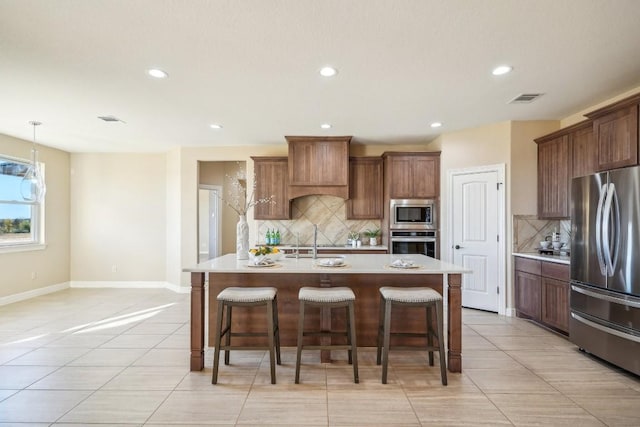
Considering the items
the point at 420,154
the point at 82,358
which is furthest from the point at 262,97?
the point at 82,358

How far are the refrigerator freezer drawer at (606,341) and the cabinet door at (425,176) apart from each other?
2518mm

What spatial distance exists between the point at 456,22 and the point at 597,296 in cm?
269

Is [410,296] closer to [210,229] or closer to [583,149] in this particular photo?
[583,149]

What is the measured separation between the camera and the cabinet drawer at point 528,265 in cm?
407

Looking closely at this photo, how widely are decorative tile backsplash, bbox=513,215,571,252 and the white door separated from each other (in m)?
0.18

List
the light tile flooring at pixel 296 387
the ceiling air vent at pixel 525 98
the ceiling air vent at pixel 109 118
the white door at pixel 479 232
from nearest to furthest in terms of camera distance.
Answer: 1. the light tile flooring at pixel 296 387
2. the ceiling air vent at pixel 525 98
3. the ceiling air vent at pixel 109 118
4. the white door at pixel 479 232

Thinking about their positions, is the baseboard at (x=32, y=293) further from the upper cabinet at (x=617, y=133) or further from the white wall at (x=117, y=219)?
the upper cabinet at (x=617, y=133)

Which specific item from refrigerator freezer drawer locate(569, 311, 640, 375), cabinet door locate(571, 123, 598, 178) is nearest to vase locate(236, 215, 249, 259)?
refrigerator freezer drawer locate(569, 311, 640, 375)

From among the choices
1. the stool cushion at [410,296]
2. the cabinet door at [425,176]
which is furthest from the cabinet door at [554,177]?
the stool cushion at [410,296]

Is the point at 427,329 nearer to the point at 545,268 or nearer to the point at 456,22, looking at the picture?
the point at 545,268

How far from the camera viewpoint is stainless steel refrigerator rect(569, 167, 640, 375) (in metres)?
2.68

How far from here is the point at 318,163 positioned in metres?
5.41

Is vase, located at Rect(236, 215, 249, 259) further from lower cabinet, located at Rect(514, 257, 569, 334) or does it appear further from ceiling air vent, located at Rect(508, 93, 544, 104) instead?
lower cabinet, located at Rect(514, 257, 569, 334)

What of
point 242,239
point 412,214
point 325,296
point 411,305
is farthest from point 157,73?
point 412,214
